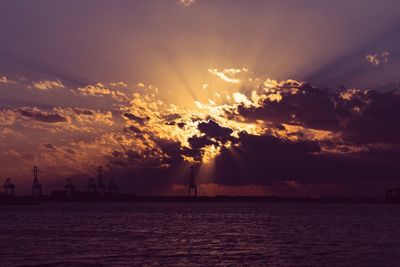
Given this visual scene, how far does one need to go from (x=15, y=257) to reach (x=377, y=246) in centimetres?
3788


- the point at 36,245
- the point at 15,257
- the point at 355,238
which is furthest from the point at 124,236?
the point at 355,238

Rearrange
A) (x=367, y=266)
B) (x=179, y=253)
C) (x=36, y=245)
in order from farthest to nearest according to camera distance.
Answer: (x=36, y=245) → (x=179, y=253) → (x=367, y=266)

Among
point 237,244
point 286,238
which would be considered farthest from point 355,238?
point 237,244

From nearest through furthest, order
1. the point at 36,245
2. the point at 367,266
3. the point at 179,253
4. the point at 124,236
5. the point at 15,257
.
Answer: the point at 367,266 < the point at 15,257 < the point at 179,253 < the point at 36,245 < the point at 124,236

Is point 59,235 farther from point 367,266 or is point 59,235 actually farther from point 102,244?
point 367,266

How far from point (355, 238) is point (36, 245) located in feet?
131

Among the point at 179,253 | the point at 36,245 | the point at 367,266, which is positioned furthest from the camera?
the point at 36,245

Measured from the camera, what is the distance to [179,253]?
52.9m

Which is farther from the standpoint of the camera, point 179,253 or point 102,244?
point 102,244

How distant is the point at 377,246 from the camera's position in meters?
63.4

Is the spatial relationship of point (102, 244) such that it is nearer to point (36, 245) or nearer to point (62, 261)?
point (36, 245)

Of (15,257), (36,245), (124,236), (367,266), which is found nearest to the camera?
(367,266)

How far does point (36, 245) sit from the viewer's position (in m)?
60.1

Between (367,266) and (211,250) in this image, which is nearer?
(367,266)
